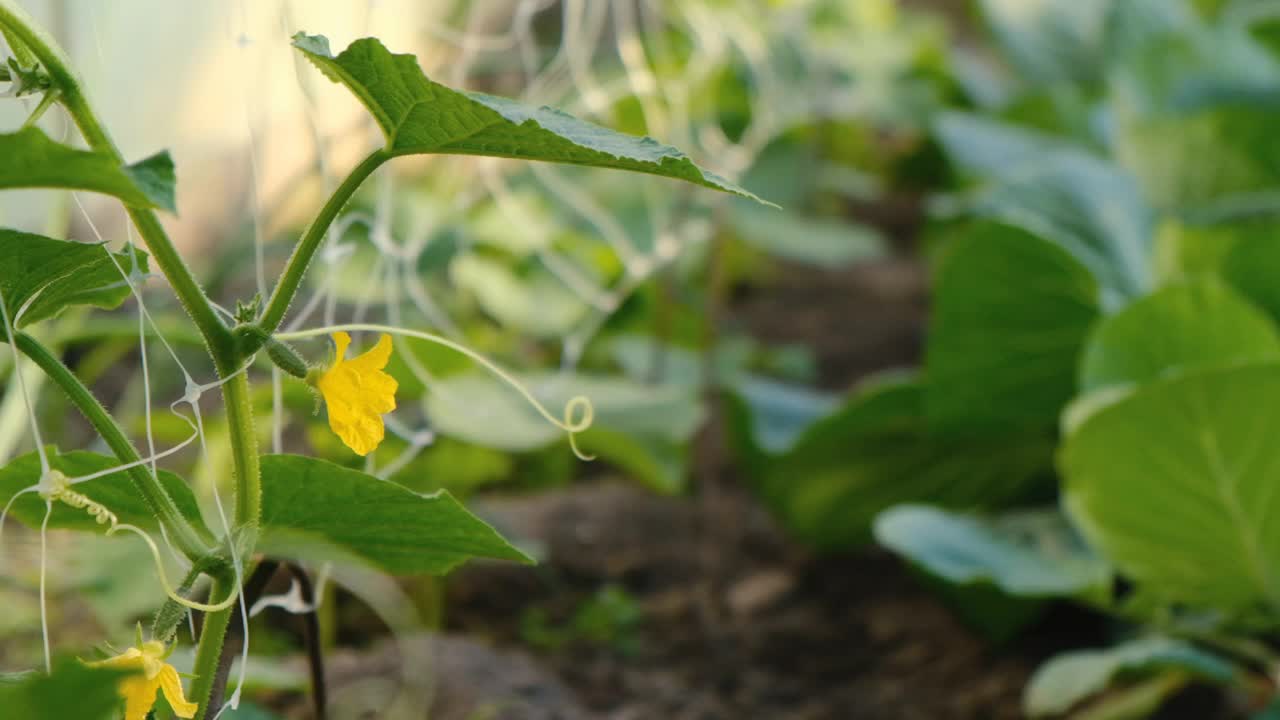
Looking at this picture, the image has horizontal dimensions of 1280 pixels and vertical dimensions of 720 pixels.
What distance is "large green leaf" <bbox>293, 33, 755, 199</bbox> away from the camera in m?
0.42

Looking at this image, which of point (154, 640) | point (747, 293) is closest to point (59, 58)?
point (154, 640)

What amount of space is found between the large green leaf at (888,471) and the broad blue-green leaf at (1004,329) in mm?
57

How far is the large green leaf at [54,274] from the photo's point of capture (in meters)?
0.47

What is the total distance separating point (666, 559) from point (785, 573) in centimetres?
13

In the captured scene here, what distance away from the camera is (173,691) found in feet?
1.49

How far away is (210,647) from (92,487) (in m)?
0.08

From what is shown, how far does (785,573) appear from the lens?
4.58 ft

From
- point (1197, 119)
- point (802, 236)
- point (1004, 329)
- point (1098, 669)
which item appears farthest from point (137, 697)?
point (802, 236)

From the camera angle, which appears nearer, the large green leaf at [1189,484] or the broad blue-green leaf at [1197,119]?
the large green leaf at [1189,484]

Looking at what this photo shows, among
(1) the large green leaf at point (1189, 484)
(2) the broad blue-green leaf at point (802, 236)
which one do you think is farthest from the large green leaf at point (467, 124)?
(2) the broad blue-green leaf at point (802, 236)

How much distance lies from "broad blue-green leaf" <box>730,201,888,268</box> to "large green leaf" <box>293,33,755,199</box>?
56.8 inches

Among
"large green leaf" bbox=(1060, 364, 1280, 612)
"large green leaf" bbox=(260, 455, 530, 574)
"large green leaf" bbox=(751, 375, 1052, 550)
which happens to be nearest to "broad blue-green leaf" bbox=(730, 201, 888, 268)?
"large green leaf" bbox=(751, 375, 1052, 550)

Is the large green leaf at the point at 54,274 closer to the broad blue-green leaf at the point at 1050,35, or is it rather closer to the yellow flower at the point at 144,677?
the yellow flower at the point at 144,677

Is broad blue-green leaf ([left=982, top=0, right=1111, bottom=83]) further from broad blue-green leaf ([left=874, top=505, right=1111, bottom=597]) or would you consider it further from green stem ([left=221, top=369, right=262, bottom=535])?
green stem ([left=221, top=369, right=262, bottom=535])
